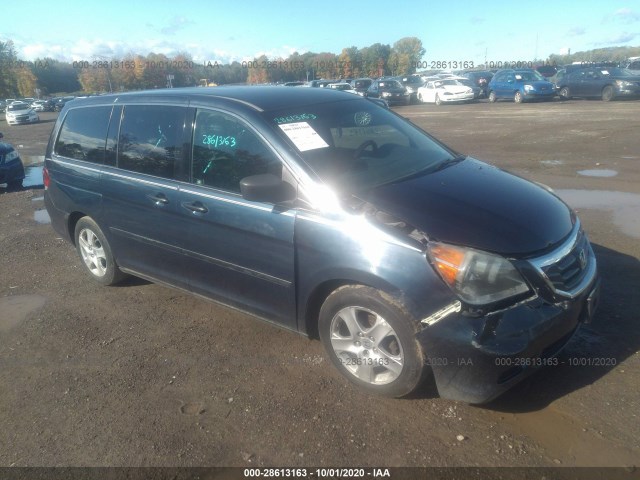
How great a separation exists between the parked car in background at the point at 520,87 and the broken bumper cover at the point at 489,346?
25.4m

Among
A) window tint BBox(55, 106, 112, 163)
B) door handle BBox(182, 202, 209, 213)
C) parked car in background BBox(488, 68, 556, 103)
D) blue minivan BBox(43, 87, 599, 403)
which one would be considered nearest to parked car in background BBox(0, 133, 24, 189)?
window tint BBox(55, 106, 112, 163)

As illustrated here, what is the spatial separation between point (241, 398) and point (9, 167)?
9.87m

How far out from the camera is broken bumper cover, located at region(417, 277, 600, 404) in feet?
8.93

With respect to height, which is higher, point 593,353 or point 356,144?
point 356,144

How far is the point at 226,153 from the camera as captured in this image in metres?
3.77

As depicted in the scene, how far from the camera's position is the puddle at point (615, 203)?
5.96m

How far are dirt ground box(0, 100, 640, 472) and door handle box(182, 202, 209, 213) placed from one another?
107 cm

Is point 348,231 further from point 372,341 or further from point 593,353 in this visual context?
point 593,353

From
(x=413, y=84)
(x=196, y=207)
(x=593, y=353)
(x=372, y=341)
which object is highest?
(x=413, y=84)

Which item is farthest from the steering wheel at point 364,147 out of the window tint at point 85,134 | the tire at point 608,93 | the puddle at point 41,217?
the tire at point 608,93

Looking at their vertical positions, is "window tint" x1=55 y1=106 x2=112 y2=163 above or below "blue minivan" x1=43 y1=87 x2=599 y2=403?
above

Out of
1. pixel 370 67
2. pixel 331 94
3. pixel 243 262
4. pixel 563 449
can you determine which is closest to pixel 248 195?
pixel 243 262

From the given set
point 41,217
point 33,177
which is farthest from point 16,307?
point 33,177

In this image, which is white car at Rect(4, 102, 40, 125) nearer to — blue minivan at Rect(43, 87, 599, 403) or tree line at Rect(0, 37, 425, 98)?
tree line at Rect(0, 37, 425, 98)
